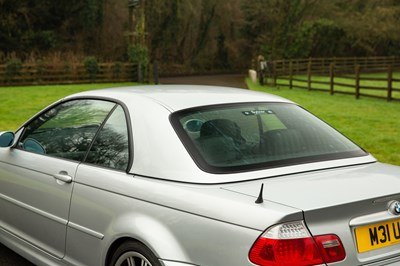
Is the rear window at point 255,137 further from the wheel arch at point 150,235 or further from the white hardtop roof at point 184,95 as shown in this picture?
the wheel arch at point 150,235

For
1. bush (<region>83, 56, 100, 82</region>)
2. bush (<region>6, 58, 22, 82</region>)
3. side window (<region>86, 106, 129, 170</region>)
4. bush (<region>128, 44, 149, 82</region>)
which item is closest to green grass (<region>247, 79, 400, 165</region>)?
side window (<region>86, 106, 129, 170</region>)

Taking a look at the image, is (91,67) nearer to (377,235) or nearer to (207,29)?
(207,29)

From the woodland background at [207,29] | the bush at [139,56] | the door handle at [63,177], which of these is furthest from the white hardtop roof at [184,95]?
the woodland background at [207,29]

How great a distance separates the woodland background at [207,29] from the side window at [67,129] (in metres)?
38.7

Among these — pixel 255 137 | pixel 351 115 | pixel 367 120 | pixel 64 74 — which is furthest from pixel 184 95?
pixel 64 74

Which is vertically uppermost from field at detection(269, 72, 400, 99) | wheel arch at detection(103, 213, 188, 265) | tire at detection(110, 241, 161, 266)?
wheel arch at detection(103, 213, 188, 265)

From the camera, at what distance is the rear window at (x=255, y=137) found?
10.1ft

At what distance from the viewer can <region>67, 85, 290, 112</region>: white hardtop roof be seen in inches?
137

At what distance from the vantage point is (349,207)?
2568mm

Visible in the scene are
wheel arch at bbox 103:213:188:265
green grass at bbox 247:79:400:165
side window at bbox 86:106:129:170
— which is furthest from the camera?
green grass at bbox 247:79:400:165

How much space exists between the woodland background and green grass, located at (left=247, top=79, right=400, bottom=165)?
2602cm

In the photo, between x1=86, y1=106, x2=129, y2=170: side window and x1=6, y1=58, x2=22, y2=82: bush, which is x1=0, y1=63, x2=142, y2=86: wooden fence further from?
x1=86, y1=106, x2=129, y2=170: side window

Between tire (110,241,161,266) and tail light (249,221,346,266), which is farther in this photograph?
tire (110,241,161,266)

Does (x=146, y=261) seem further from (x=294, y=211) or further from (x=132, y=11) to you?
(x=132, y=11)
